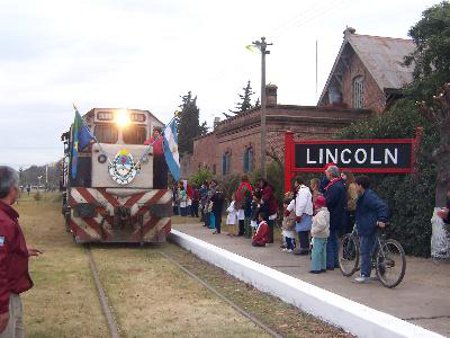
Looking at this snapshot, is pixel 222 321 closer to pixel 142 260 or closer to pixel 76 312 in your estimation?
pixel 76 312

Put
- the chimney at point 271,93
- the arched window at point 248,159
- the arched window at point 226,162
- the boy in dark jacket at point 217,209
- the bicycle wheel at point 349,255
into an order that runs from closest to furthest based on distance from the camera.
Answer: the bicycle wheel at point 349,255
the boy in dark jacket at point 217,209
the arched window at point 248,159
the chimney at point 271,93
the arched window at point 226,162

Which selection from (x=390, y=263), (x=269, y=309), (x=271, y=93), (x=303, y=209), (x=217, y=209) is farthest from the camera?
(x=271, y=93)

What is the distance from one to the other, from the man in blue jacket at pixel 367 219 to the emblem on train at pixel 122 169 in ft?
23.2

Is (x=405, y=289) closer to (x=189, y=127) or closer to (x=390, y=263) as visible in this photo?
(x=390, y=263)

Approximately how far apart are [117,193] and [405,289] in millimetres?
7795

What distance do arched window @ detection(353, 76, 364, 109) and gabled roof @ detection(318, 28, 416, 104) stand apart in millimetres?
1391

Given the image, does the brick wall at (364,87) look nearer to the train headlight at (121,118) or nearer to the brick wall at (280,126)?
the brick wall at (280,126)

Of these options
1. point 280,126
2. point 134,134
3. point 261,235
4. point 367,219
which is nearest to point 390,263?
point 367,219

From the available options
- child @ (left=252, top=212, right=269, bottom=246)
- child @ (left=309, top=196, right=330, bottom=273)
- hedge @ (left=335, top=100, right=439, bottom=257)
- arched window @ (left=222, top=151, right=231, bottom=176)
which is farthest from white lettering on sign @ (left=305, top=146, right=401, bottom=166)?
arched window @ (left=222, top=151, right=231, bottom=176)

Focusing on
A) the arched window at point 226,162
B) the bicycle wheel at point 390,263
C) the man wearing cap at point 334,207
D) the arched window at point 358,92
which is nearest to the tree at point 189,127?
the arched window at point 226,162

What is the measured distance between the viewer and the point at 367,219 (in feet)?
28.0

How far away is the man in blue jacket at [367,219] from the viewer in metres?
8.46

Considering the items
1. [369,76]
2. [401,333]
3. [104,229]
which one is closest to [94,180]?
[104,229]

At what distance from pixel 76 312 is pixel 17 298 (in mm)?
3569
